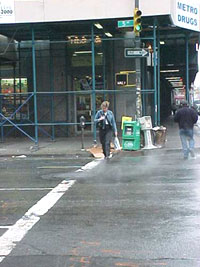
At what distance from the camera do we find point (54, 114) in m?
20.9

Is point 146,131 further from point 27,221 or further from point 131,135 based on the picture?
point 27,221

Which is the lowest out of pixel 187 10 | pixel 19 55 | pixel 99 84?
pixel 99 84

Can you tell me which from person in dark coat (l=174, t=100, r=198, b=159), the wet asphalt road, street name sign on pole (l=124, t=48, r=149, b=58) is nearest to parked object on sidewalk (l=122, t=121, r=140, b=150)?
person in dark coat (l=174, t=100, r=198, b=159)

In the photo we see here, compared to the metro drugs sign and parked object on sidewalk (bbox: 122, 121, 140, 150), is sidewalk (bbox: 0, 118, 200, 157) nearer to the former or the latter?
parked object on sidewalk (bbox: 122, 121, 140, 150)

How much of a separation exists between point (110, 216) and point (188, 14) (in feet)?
44.3

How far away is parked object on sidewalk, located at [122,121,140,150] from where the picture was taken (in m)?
15.2

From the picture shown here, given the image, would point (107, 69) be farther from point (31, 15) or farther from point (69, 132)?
point (31, 15)

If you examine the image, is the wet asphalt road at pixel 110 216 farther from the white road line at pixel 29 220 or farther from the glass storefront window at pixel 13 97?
the glass storefront window at pixel 13 97

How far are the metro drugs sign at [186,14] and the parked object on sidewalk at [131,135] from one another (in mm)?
4507

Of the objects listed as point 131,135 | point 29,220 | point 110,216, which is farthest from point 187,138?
point 29,220

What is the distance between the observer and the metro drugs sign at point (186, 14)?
16703 mm

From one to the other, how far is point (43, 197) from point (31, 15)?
31.4ft

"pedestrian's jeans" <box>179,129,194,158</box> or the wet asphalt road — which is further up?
"pedestrian's jeans" <box>179,129,194,158</box>

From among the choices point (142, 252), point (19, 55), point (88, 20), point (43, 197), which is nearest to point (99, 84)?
point (19, 55)
